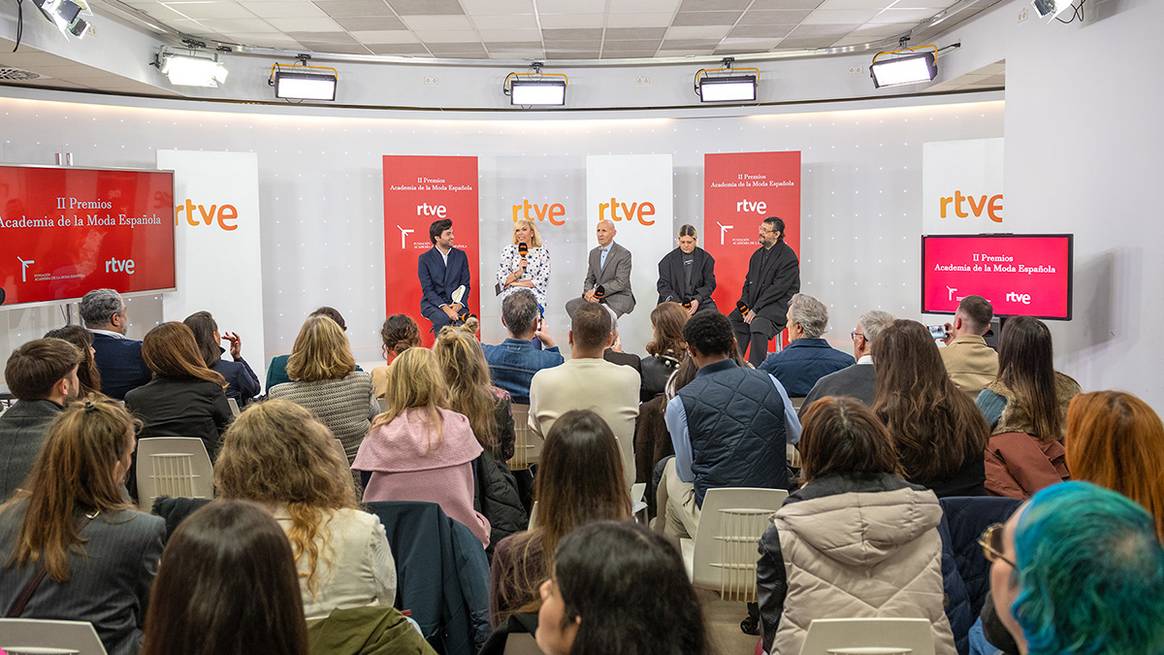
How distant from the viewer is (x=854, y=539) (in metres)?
2.40

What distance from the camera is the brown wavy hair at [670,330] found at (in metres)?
5.05

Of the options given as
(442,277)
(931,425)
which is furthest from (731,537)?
(442,277)

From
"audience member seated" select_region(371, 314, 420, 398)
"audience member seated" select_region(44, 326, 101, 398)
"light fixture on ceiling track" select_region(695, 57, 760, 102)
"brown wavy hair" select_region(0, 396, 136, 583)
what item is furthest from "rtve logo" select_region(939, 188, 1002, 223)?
"brown wavy hair" select_region(0, 396, 136, 583)

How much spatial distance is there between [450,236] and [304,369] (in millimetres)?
5318

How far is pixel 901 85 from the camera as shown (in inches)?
360

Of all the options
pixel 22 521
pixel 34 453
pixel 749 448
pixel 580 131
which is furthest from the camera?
pixel 580 131

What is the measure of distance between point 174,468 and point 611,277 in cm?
589

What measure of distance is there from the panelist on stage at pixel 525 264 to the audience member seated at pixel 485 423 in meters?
5.20

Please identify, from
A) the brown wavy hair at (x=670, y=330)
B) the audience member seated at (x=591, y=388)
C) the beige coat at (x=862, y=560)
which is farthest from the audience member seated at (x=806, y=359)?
the beige coat at (x=862, y=560)

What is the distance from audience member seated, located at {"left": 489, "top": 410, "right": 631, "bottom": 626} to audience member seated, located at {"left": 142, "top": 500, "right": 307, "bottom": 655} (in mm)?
833

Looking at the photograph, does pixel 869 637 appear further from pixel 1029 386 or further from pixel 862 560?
pixel 1029 386

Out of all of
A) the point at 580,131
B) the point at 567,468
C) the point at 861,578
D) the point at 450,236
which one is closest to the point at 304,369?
the point at 567,468

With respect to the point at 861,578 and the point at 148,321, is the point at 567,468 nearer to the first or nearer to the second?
the point at 861,578

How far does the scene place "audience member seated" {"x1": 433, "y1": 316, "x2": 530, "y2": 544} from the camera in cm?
380
